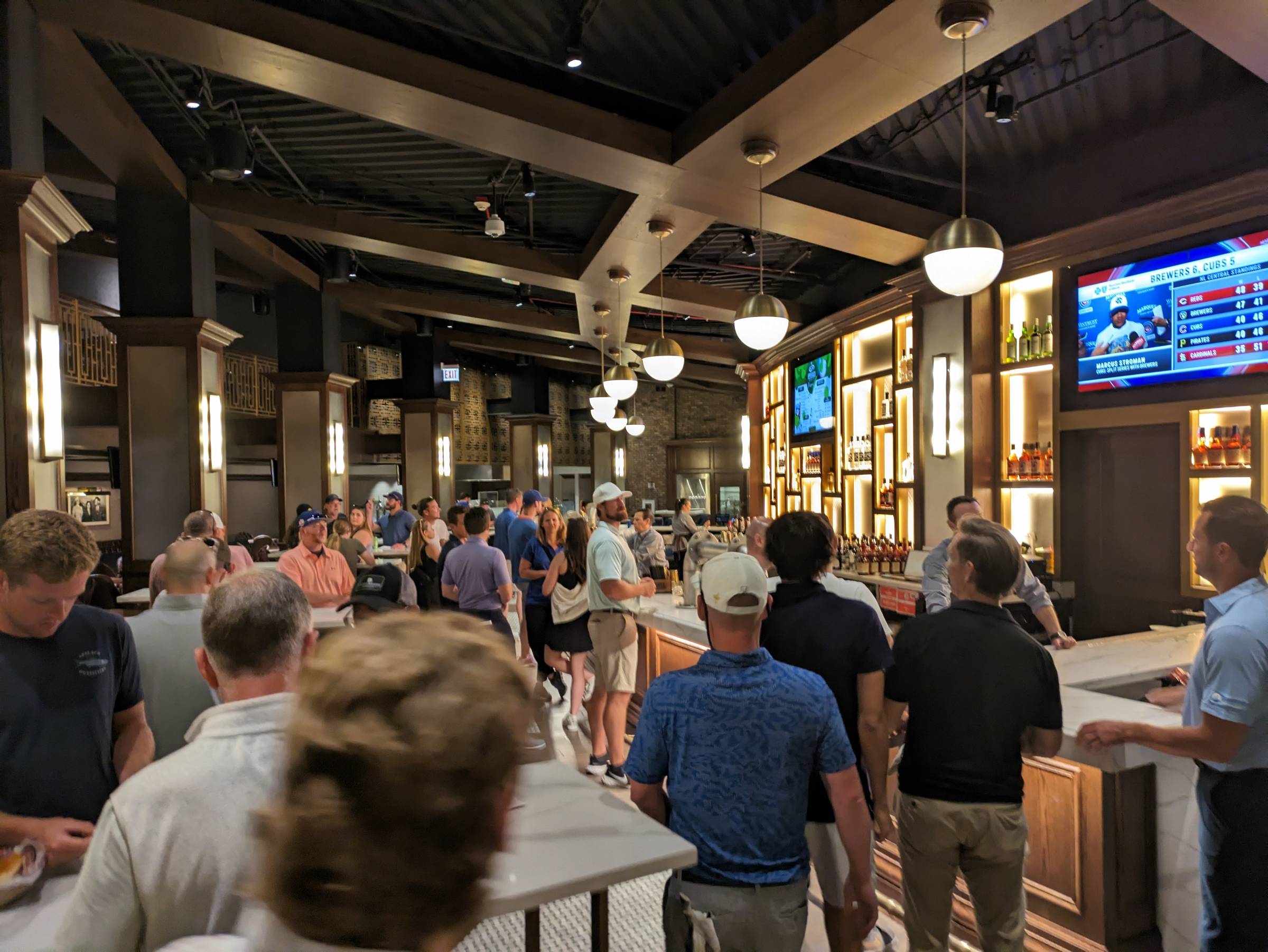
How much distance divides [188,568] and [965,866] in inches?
99.4

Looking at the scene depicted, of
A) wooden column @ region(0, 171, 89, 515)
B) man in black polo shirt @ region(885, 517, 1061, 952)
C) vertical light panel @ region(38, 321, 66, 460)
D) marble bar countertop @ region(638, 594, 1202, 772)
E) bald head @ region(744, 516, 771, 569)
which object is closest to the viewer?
man in black polo shirt @ region(885, 517, 1061, 952)

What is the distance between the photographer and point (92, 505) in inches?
447

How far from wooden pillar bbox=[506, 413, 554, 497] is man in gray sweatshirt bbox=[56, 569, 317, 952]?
1734cm

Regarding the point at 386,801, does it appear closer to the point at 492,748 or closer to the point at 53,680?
the point at 492,748

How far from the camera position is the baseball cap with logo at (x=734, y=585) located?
75.2 inches

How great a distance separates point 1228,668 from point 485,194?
667 cm

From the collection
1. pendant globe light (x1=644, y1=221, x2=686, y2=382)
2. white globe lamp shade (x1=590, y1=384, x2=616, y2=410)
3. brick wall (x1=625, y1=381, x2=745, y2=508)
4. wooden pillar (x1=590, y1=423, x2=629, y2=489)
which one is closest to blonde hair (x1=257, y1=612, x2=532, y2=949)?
pendant globe light (x1=644, y1=221, x2=686, y2=382)

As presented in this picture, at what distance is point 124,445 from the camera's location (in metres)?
6.85

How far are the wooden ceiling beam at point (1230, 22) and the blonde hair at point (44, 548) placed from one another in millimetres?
4174

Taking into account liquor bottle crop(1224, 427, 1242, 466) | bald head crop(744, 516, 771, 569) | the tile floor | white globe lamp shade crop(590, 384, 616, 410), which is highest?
white globe lamp shade crop(590, 384, 616, 410)

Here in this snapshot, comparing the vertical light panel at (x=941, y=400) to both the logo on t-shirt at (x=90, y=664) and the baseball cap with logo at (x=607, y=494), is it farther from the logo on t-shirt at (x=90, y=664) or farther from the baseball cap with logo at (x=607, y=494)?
the logo on t-shirt at (x=90, y=664)

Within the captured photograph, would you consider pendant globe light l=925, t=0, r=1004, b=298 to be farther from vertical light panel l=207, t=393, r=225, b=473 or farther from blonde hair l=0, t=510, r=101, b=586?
vertical light panel l=207, t=393, r=225, b=473

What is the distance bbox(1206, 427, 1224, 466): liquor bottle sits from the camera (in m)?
4.72

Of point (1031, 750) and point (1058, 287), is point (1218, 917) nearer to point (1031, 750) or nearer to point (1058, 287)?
point (1031, 750)
